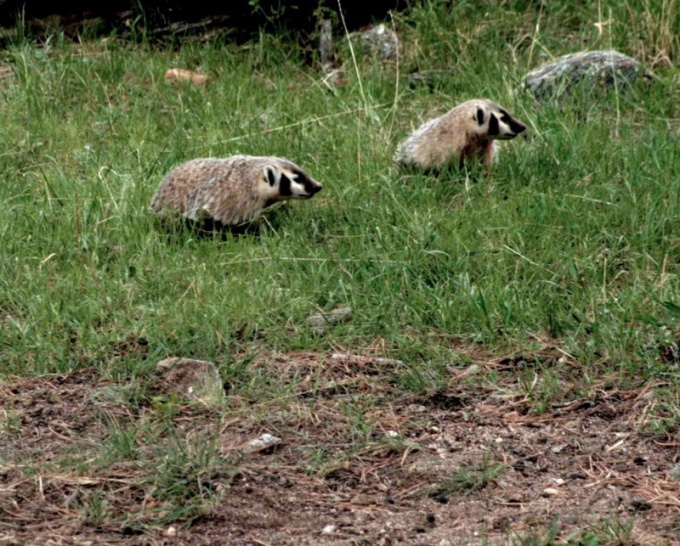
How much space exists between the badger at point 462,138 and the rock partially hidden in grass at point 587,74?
0.83 metres

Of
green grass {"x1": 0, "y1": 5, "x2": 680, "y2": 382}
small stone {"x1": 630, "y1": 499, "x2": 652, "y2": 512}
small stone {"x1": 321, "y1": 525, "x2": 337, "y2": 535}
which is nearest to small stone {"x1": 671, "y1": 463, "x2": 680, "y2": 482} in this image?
small stone {"x1": 630, "y1": 499, "x2": 652, "y2": 512}

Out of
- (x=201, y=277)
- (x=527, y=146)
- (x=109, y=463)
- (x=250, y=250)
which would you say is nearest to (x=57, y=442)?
(x=109, y=463)

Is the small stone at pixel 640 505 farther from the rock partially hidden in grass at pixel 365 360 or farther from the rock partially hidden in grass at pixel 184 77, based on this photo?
the rock partially hidden in grass at pixel 184 77

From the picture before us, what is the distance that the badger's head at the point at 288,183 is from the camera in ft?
19.9

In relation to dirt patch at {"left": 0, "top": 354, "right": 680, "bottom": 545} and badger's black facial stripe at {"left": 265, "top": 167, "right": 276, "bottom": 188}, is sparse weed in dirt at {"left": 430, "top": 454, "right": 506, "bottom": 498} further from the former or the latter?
badger's black facial stripe at {"left": 265, "top": 167, "right": 276, "bottom": 188}

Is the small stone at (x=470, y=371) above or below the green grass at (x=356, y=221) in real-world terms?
below

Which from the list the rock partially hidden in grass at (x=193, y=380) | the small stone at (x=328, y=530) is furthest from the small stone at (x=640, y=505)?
the rock partially hidden in grass at (x=193, y=380)

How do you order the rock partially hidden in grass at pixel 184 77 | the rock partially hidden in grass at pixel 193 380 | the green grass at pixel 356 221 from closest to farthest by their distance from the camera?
the rock partially hidden in grass at pixel 193 380, the green grass at pixel 356 221, the rock partially hidden in grass at pixel 184 77

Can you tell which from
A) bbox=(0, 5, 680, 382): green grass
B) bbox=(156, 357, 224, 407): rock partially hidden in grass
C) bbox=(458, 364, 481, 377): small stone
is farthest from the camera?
bbox=(0, 5, 680, 382): green grass


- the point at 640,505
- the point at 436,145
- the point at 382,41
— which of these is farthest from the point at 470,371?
the point at 382,41

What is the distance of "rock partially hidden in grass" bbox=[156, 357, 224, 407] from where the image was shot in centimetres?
448

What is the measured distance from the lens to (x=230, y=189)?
6023 millimetres

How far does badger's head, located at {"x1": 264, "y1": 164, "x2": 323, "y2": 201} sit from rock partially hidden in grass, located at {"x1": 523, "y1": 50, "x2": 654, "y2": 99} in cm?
184

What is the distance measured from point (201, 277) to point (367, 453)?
5.17 feet
